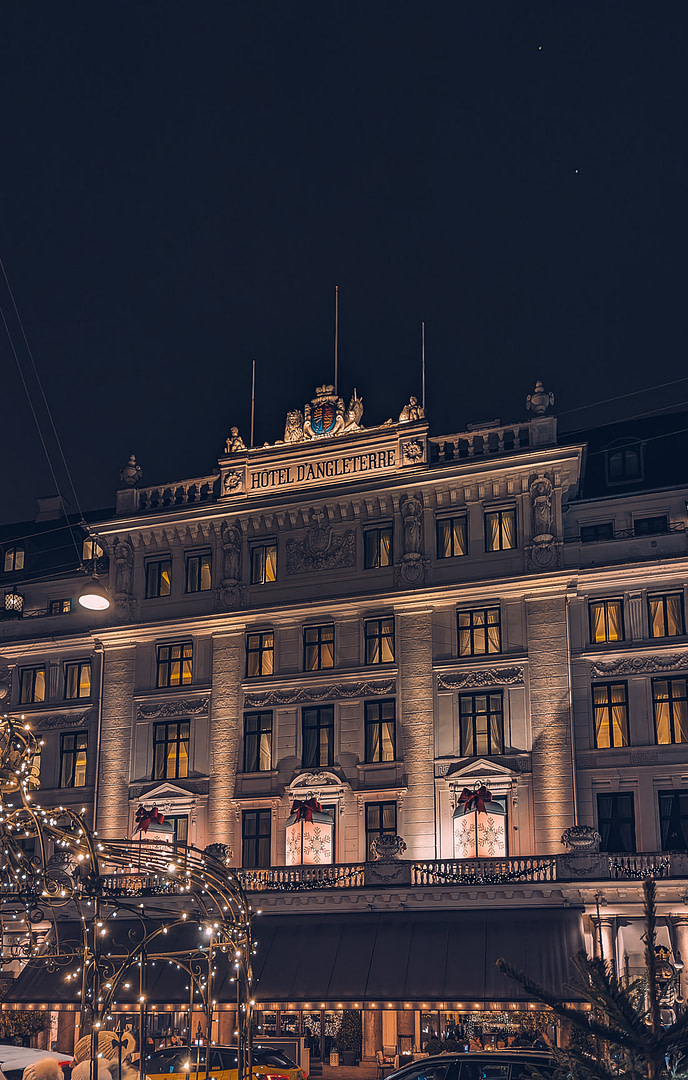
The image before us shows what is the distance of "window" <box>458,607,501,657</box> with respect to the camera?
142ft

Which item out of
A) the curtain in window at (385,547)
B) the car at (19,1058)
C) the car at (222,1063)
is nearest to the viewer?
the car at (19,1058)

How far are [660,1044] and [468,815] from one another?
Result: 29177mm

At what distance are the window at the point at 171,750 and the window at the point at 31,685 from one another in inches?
260

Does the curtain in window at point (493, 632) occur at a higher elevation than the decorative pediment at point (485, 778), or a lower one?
higher

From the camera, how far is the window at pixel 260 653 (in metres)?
46.2

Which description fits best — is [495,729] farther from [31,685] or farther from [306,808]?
[31,685]

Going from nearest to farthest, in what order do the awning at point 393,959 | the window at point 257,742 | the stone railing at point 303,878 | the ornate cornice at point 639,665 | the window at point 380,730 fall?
the awning at point 393,959 → the stone railing at point 303,878 → the ornate cornice at point 639,665 → the window at point 380,730 → the window at point 257,742

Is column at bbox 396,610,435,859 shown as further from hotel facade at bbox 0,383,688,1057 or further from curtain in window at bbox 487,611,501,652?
curtain in window at bbox 487,611,501,652

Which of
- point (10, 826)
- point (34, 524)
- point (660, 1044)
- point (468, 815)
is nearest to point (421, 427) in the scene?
point (468, 815)

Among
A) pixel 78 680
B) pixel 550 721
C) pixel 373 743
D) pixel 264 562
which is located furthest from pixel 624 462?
pixel 78 680

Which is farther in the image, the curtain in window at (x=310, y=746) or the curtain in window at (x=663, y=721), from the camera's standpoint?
the curtain in window at (x=310, y=746)

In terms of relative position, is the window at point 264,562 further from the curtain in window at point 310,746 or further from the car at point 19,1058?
the car at point 19,1058

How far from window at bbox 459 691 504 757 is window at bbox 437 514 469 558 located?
5.24m

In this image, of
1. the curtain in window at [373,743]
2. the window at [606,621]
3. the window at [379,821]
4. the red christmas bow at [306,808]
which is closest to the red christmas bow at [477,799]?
the window at [379,821]
